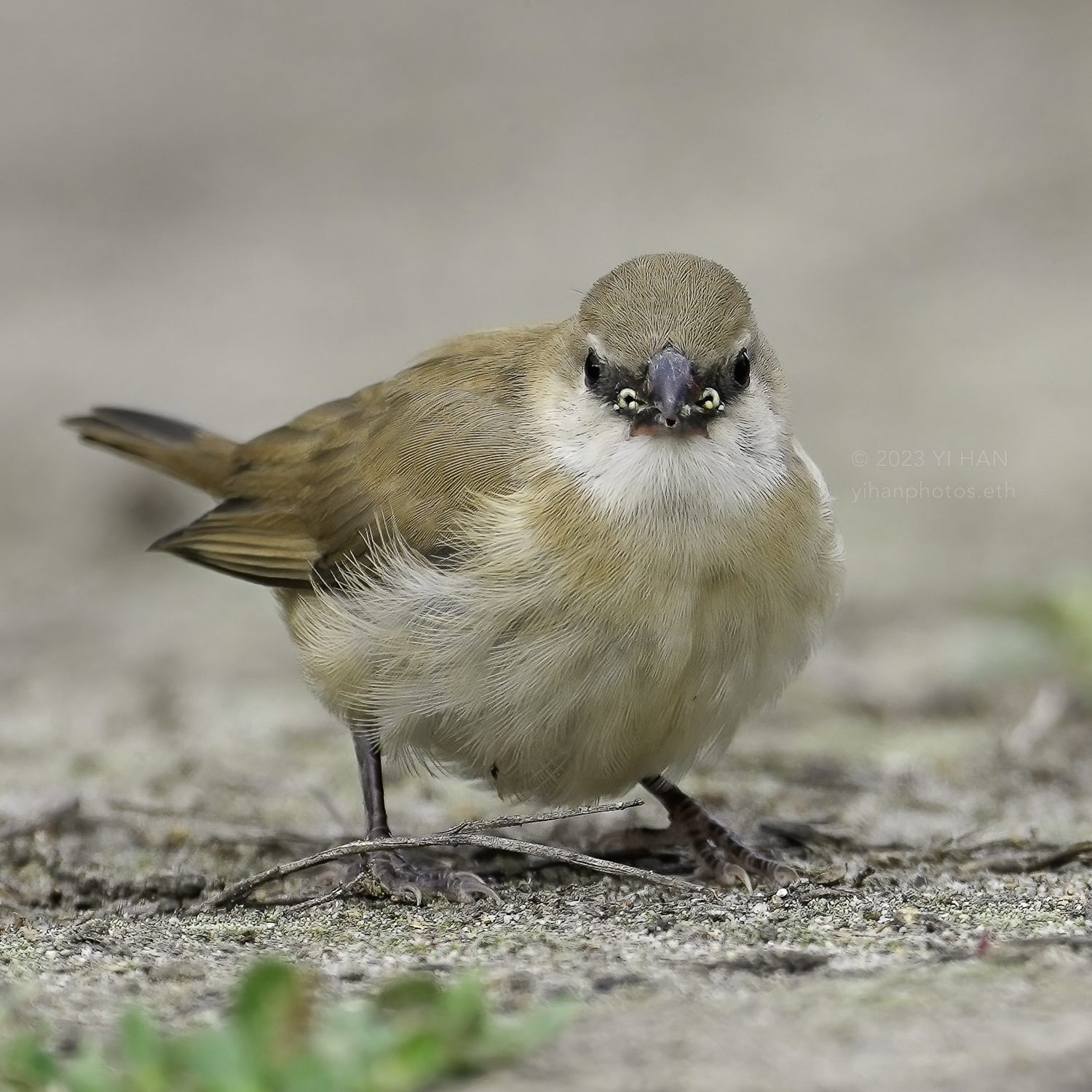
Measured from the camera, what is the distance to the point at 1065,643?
6.68 m

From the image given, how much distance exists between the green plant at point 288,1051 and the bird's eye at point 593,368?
6.57 ft

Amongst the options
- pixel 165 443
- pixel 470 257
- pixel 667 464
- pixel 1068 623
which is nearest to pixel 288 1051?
pixel 667 464

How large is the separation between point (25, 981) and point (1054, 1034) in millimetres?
2005

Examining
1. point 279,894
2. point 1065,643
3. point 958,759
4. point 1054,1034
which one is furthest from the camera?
point 1065,643

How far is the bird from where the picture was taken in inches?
167

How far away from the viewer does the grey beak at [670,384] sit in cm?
426

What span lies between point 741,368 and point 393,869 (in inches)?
63.6

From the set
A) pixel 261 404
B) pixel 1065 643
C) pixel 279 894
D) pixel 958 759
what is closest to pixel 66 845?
pixel 279 894

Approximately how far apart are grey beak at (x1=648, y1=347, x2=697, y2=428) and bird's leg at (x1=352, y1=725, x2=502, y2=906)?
125 centimetres

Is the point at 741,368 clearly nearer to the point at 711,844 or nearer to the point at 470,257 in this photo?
the point at 711,844

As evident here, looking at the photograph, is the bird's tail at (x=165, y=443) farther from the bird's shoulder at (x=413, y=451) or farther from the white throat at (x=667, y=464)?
the white throat at (x=667, y=464)

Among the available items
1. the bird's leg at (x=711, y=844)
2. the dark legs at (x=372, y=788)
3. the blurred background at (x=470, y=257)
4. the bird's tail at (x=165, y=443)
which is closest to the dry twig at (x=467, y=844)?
the bird's leg at (x=711, y=844)

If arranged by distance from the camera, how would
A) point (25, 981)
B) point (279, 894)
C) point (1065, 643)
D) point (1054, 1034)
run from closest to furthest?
1. point (1054, 1034)
2. point (25, 981)
3. point (279, 894)
4. point (1065, 643)

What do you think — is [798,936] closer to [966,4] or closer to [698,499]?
[698,499]
